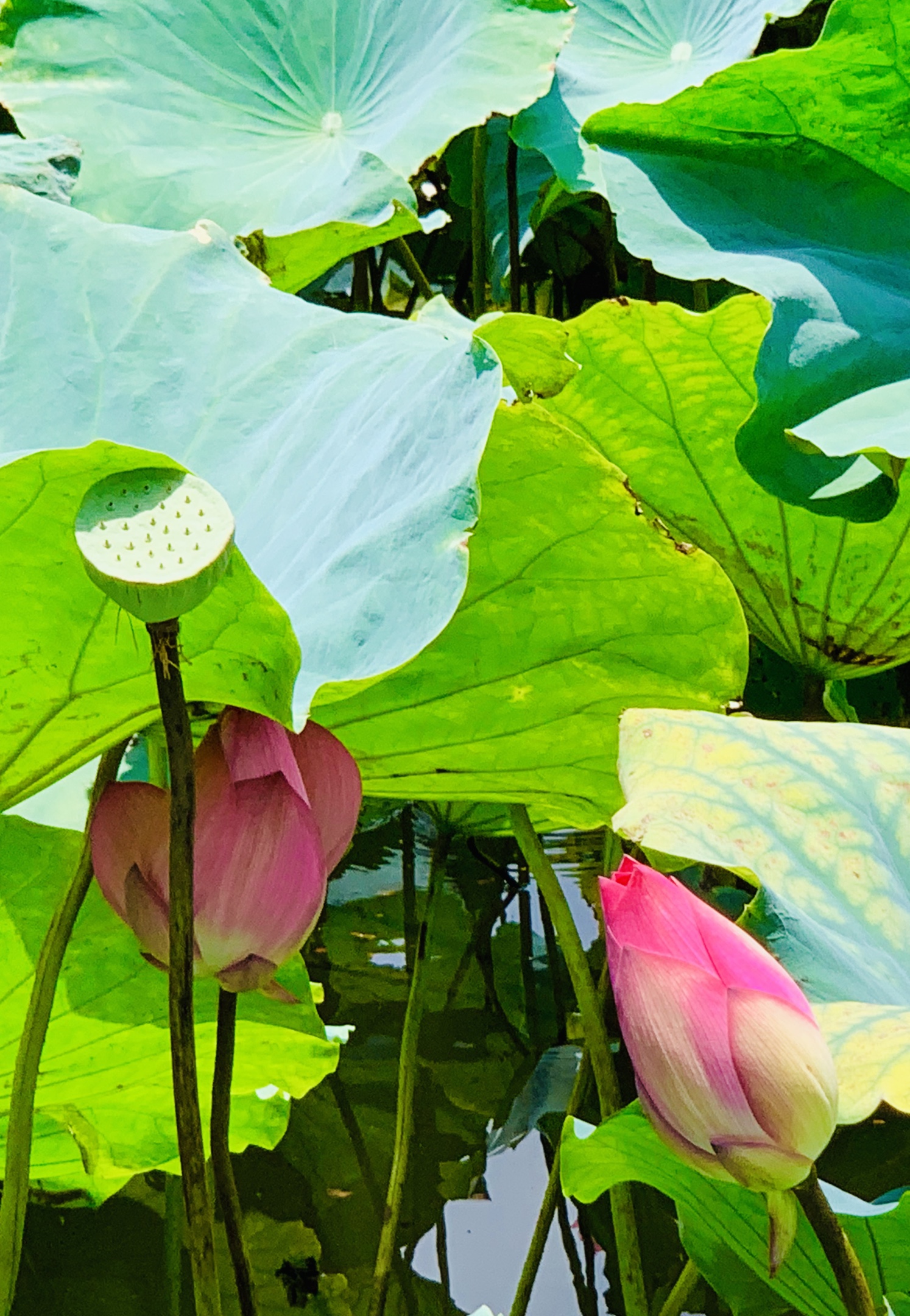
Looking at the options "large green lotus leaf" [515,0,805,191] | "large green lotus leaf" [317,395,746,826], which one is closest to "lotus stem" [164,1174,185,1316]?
"large green lotus leaf" [317,395,746,826]

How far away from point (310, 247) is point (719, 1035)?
90 cm

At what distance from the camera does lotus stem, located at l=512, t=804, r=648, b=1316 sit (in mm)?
773

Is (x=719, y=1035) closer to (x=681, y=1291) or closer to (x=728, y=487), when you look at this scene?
(x=681, y=1291)

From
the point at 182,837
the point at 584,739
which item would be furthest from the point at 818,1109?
the point at 584,739

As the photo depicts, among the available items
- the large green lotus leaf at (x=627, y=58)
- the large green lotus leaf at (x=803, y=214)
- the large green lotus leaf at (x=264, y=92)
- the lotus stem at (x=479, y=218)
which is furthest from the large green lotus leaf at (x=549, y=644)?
the lotus stem at (x=479, y=218)

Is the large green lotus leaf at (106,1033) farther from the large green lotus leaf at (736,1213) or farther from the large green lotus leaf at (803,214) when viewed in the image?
the large green lotus leaf at (803,214)

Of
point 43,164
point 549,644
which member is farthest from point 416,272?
point 549,644

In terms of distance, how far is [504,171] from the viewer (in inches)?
75.4

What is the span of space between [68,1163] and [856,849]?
0.64 meters

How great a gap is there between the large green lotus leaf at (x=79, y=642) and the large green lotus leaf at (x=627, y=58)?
75 cm

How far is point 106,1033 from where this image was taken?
2.56 feet

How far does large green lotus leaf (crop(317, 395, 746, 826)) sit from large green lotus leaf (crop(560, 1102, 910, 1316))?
0.64 feet

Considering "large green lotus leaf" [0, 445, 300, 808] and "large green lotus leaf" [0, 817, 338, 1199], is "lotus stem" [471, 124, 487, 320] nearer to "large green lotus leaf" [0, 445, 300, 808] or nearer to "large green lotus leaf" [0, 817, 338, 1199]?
"large green lotus leaf" [0, 817, 338, 1199]

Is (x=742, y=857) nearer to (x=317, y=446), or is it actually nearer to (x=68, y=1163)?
(x=317, y=446)
